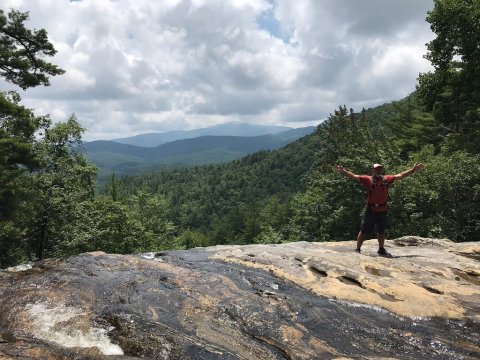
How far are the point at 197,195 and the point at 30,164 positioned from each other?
154770mm

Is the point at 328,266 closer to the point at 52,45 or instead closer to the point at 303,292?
the point at 303,292

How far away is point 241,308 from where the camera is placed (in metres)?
6.80

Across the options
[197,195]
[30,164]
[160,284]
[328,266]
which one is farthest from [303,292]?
[197,195]

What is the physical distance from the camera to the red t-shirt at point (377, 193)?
36.0 ft

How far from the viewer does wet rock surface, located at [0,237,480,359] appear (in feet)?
18.0

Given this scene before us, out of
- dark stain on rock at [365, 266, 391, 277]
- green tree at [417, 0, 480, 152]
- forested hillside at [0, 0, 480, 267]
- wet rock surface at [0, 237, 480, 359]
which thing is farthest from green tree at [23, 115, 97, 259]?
green tree at [417, 0, 480, 152]

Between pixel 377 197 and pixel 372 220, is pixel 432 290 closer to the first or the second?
pixel 372 220

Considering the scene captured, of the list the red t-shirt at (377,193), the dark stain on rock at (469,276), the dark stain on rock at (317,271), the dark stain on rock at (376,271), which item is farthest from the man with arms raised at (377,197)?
the dark stain on rock at (317,271)

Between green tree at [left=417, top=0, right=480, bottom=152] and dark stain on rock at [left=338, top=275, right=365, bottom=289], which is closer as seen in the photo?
dark stain on rock at [left=338, top=275, right=365, bottom=289]

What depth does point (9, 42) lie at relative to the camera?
1831 cm

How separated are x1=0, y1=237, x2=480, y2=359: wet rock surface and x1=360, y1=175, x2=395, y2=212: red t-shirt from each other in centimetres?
162

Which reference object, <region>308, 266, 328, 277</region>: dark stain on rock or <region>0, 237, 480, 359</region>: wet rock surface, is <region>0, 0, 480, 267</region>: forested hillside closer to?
<region>0, 237, 480, 359</region>: wet rock surface

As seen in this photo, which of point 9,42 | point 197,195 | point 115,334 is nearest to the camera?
point 115,334

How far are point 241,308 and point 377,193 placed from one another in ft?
19.7
